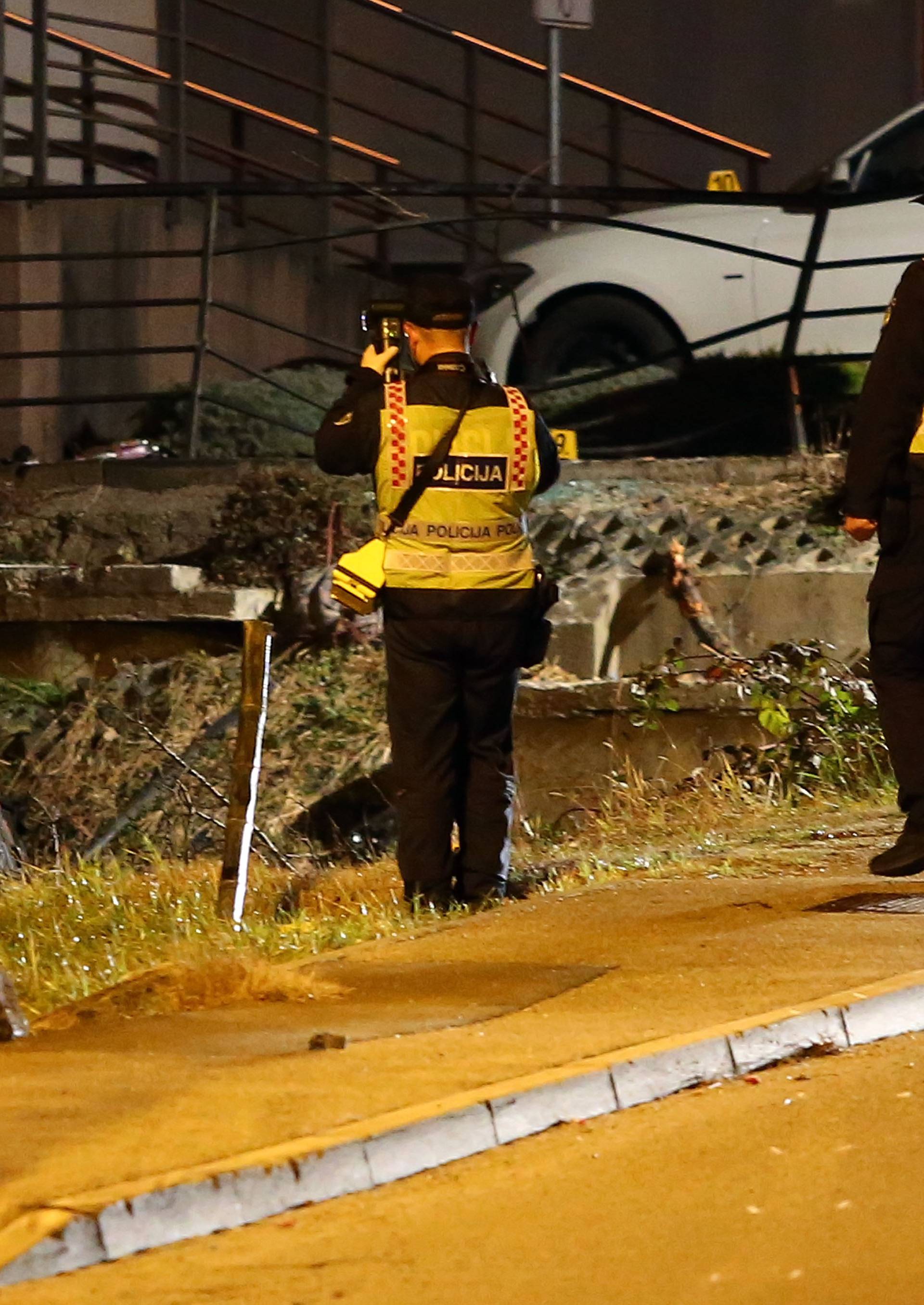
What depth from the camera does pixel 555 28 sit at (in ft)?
45.5

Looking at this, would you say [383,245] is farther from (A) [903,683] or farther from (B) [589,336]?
(A) [903,683]

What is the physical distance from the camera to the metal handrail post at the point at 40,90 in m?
14.0

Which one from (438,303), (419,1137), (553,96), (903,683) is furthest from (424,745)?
(553,96)

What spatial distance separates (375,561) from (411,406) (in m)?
0.45

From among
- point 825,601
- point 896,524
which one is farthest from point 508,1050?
point 825,601

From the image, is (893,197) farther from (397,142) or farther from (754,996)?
(754,996)

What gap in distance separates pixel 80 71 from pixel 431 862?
967cm

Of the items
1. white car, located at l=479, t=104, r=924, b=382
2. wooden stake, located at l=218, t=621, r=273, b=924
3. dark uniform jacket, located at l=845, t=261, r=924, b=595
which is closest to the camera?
dark uniform jacket, located at l=845, t=261, r=924, b=595

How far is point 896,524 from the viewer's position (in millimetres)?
5996

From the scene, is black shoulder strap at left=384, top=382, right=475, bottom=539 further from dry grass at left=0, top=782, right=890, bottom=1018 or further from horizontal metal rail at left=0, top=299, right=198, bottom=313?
horizontal metal rail at left=0, top=299, right=198, bottom=313

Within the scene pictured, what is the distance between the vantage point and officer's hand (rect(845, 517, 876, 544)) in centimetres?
599

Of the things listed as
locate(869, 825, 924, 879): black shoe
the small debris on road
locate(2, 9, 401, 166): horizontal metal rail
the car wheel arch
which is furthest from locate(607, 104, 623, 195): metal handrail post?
the small debris on road

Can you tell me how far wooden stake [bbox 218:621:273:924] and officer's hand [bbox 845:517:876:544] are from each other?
5.54 feet

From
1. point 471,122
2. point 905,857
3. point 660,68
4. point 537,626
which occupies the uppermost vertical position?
point 660,68
